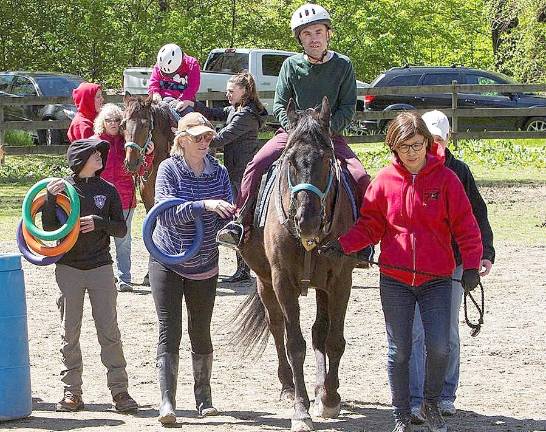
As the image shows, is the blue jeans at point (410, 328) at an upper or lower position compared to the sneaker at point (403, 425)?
upper

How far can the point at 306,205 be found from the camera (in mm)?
6441

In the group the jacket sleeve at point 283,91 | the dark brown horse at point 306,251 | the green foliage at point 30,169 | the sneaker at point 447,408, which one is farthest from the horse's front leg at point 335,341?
the green foliage at point 30,169

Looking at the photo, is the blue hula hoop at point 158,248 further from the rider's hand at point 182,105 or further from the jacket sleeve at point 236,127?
the rider's hand at point 182,105

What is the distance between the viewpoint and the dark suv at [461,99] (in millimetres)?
28703

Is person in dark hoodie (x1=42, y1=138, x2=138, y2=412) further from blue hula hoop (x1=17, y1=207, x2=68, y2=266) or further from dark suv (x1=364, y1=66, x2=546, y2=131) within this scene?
dark suv (x1=364, y1=66, x2=546, y2=131)

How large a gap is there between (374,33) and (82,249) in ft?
110

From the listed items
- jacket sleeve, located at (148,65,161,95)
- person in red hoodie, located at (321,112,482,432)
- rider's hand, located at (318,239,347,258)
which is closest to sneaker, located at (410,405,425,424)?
person in red hoodie, located at (321,112,482,432)

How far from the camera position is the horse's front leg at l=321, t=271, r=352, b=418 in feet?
23.6

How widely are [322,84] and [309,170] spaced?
53.4 inches

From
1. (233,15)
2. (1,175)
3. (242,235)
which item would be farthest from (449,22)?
(242,235)

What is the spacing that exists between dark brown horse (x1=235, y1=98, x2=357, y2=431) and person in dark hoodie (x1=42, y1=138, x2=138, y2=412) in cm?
100

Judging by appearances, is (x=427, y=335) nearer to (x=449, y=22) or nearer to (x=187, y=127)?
(x=187, y=127)

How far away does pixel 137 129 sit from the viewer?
11477mm

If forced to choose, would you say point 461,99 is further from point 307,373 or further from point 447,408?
point 447,408
